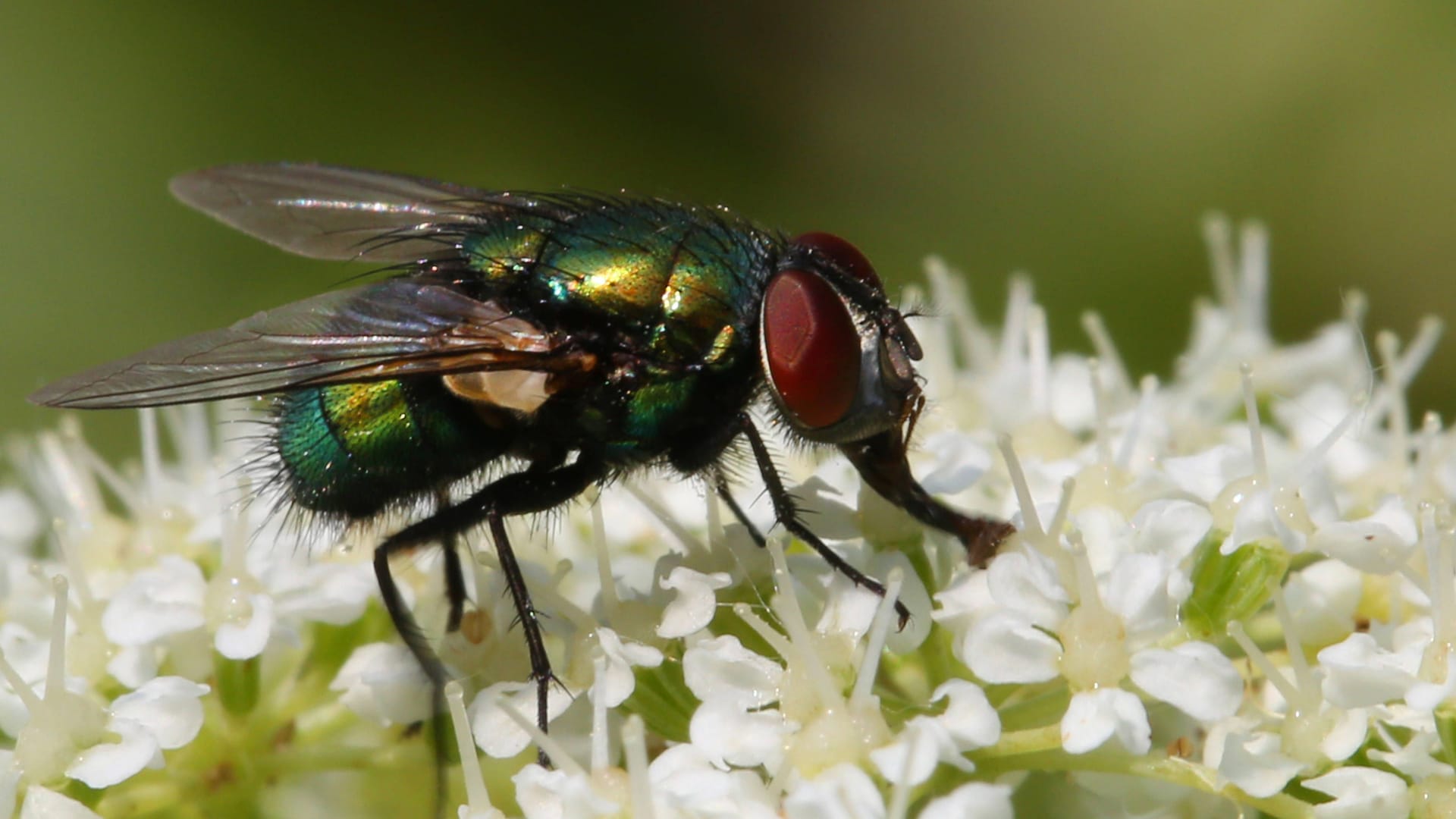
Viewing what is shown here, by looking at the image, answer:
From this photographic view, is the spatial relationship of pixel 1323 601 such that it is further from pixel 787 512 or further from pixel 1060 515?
pixel 787 512

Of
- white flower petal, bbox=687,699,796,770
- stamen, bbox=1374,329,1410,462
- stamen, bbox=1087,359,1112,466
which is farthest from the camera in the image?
stamen, bbox=1374,329,1410,462

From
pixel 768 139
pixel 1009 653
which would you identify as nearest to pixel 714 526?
pixel 1009 653

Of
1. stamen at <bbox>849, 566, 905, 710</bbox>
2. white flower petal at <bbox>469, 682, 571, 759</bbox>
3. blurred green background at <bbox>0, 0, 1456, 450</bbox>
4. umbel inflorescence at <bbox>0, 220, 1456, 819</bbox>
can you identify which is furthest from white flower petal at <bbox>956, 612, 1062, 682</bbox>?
blurred green background at <bbox>0, 0, 1456, 450</bbox>

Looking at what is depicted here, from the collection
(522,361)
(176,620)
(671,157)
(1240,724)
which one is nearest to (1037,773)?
(1240,724)

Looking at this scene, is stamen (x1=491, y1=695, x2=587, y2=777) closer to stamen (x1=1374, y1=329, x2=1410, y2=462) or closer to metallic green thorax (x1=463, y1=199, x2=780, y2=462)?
metallic green thorax (x1=463, y1=199, x2=780, y2=462)

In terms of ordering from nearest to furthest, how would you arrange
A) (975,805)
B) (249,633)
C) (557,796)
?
1. (975,805)
2. (557,796)
3. (249,633)

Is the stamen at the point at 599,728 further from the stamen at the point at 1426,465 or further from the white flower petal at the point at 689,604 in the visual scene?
the stamen at the point at 1426,465
